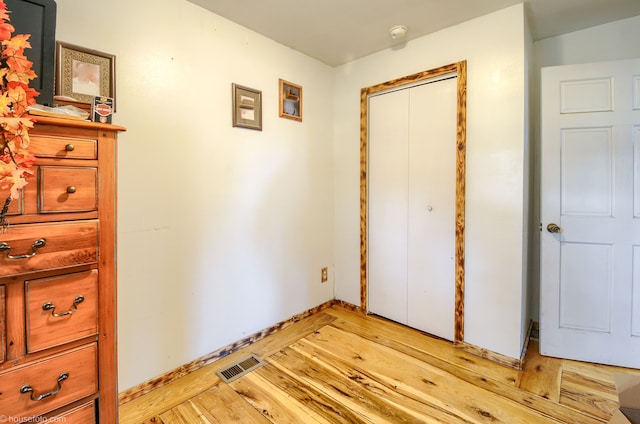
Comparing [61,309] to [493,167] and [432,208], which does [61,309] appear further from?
[493,167]

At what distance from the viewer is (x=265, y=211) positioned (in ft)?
7.23

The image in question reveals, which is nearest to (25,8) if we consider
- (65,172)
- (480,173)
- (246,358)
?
(65,172)

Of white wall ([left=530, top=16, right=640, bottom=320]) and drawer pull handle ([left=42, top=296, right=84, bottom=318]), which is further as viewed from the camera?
white wall ([left=530, top=16, right=640, bottom=320])

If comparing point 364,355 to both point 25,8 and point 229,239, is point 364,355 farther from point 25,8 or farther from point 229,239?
point 25,8

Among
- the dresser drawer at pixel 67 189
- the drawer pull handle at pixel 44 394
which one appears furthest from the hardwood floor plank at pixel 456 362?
the dresser drawer at pixel 67 189

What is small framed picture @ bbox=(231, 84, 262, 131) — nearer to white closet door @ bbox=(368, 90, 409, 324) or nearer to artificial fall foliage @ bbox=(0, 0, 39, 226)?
white closet door @ bbox=(368, 90, 409, 324)

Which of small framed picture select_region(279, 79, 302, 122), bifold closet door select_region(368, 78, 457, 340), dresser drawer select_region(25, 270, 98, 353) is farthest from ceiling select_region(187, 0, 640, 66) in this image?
dresser drawer select_region(25, 270, 98, 353)

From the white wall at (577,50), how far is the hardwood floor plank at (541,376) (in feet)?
1.63

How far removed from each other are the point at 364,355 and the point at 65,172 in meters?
1.91

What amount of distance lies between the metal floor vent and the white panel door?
6.39 ft

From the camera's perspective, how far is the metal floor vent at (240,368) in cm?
175

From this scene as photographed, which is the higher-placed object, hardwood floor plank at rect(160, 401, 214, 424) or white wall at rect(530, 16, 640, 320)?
white wall at rect(530, 16, 640, 320)

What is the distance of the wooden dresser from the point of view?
0.85 metres

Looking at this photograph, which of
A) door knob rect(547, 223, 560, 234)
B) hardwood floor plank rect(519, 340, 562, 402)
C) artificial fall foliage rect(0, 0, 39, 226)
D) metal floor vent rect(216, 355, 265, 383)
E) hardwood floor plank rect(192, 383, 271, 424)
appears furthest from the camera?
door knob rect(547, 223, 560, 234)
